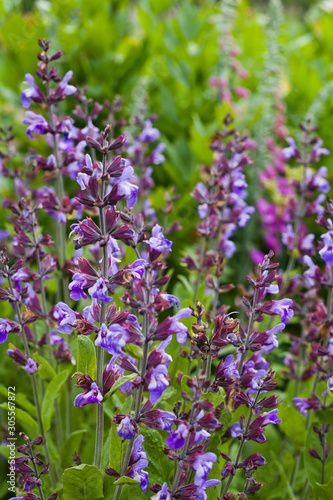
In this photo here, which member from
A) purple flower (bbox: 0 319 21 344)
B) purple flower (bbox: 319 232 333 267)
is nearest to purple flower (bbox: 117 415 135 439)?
purple flower (bbox: 0 319 21 344)

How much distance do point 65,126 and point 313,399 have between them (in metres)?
1.32

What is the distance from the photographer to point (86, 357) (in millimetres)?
1315

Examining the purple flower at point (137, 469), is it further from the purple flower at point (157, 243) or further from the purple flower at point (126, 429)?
the purple flower at point (157, 243)

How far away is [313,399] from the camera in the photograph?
Result: 66.2 inches

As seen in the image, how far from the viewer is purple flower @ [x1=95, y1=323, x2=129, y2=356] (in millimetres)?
1070

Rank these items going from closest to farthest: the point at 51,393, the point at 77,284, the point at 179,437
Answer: the point at 179,437 → the point at 77,284 → the point at 51,393

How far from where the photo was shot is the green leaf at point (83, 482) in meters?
1.24

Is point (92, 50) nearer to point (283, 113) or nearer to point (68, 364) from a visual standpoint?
point (283, 113)

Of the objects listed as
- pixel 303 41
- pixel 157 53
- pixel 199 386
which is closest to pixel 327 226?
pixel 199 386

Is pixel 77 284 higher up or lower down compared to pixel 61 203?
higher up

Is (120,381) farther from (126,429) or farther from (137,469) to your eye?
(137,469)

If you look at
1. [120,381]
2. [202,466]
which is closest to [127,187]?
[120,381]

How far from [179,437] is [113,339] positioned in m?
0.26

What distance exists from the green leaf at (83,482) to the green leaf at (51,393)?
383mm
